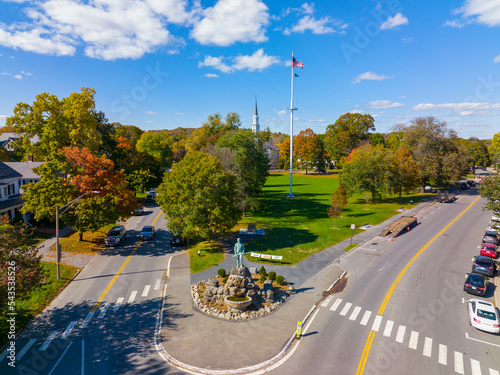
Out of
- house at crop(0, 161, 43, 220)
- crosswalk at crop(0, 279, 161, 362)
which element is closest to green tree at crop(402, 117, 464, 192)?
crosswalk at crop(0, 279, 161, 362)

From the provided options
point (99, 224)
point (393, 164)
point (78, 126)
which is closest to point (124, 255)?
point (99, 224)

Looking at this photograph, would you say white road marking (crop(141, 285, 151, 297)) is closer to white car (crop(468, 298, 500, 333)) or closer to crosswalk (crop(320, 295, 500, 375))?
crosswalk (crop(320, 295, 500, 375))

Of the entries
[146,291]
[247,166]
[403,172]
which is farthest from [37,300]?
[403,172]

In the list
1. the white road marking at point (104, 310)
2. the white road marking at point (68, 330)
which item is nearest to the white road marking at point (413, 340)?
the white road marking at point (104, 310)

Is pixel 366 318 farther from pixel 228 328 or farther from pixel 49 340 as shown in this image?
pixel 49 340

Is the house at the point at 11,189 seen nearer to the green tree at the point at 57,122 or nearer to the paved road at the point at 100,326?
the green tree at the point at 57,122

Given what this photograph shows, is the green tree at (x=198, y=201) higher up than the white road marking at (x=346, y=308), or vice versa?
the green tree at (x=198, y=201)

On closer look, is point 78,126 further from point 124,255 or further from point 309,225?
point 309,225
